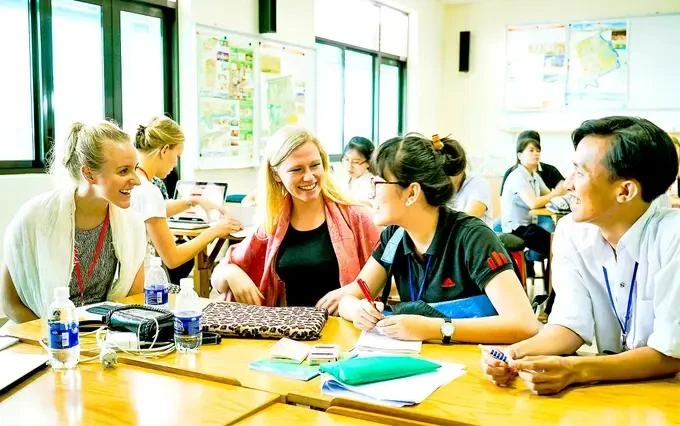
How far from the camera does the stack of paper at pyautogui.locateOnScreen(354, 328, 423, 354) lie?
1.73 metres

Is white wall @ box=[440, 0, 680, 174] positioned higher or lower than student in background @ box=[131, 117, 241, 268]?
higher

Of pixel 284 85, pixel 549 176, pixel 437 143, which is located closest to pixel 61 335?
pixel 437 143

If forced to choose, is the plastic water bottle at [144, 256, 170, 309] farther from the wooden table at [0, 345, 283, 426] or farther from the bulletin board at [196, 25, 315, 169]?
the bulletin board at [196, 25, 315, 169]

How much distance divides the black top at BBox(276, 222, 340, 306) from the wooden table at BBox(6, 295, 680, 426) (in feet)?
2.53

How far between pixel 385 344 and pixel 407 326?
0.07 m

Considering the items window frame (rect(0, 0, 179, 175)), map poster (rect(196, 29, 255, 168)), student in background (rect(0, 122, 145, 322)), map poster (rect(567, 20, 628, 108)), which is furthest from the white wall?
student in background (rect(0, 122, 145, 322))

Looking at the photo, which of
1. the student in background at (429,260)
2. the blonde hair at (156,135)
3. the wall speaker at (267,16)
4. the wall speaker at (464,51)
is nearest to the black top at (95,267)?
the student in background at (429,260)

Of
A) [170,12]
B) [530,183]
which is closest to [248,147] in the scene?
[170,12]

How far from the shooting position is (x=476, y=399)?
142 cm

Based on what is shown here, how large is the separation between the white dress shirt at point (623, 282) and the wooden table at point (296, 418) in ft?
2.14

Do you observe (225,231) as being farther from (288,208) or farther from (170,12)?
(170,12)

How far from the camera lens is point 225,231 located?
313cm

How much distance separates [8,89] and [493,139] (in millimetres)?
5858

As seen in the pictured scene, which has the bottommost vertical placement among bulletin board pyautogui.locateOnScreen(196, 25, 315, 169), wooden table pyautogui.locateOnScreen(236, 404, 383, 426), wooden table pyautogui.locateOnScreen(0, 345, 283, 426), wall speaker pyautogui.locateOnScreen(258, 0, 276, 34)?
wooden table pyautogui.locateOnScreen(236, 404, 383, 426)
